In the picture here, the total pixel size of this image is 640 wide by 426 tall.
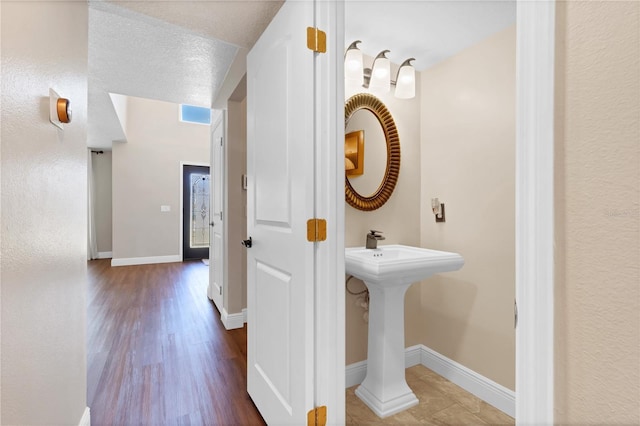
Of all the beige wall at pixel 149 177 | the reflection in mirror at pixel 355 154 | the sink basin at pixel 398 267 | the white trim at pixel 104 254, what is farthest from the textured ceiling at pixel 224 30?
the white trim at pixel 104 254

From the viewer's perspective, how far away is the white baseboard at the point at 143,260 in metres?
5.84

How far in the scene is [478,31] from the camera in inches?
73.0

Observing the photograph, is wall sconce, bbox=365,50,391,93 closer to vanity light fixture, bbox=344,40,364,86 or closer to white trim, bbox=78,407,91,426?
vanity light fixture, bbox=344,40,364,86

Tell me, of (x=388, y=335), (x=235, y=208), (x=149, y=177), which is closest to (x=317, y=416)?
(x=388, y=335)

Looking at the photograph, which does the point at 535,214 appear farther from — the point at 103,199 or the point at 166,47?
the point at 103,199

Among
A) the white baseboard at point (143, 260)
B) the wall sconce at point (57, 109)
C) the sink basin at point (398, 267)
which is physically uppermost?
the wall sconce at point (57, 109)

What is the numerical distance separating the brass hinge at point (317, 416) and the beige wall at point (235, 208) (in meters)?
1.94

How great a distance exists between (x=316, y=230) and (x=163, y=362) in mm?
1898

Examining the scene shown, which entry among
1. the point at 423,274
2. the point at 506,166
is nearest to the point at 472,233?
the point at 506,166
